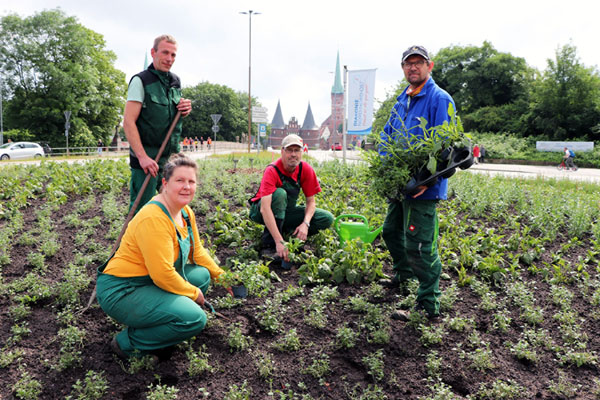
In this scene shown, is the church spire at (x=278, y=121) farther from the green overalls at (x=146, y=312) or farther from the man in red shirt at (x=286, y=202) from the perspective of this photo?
the green overalls at (x=146, y=312)

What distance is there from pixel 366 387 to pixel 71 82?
121 feet

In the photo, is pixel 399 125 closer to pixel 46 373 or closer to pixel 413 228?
pixel 413 228

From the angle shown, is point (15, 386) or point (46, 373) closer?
point (15, 386)

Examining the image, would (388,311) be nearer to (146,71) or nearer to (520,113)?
(146,71)

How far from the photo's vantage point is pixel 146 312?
8.29ft

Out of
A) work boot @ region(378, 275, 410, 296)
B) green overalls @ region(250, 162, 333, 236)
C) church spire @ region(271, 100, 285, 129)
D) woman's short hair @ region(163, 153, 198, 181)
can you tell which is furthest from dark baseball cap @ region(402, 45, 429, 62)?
church spire @ region(271, 100, 285, 129)

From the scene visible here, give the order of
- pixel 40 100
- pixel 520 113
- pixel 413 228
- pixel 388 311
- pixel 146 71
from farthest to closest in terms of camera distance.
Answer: pixel 520 113 → pixel 40 100 → pixel 146 71 → pixel 388 311 → pixel 413 228

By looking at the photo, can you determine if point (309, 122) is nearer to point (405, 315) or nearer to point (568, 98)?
point (568, 98)

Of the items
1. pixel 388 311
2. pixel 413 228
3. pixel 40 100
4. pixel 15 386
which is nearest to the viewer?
pixel 15 386

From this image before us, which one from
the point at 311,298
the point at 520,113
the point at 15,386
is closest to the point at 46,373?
the point at 15,386

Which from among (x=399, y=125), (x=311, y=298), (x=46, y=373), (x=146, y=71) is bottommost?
(x=46, y=373)

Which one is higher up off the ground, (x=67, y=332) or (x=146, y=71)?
(x=146, y=71)

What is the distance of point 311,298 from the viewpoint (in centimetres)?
333

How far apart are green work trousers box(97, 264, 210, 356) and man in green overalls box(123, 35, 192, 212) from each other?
1.11m
